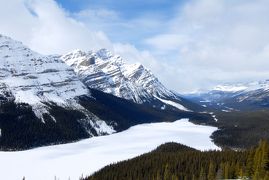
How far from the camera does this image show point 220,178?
19812cm

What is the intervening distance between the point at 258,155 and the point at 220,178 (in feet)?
55.9

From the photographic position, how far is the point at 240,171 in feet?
619

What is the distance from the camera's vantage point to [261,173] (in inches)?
7077

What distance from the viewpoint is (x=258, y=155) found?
7544 inches

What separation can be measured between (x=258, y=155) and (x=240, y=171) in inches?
368

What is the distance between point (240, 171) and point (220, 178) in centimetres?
1173

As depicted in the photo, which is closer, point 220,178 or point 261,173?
point 261,173

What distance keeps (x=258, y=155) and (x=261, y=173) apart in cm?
1286

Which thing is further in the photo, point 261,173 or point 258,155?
point 258,155

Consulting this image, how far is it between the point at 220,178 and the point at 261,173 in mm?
21881
